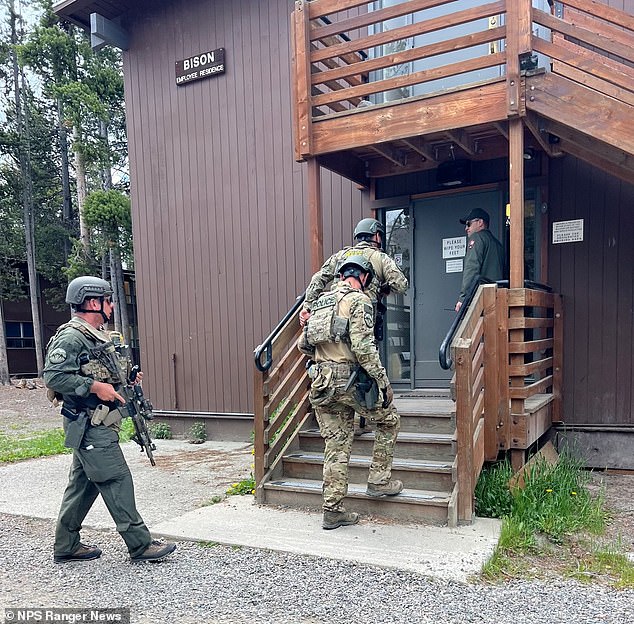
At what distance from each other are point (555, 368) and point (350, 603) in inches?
145

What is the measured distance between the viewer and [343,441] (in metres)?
4.00

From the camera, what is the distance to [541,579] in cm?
322

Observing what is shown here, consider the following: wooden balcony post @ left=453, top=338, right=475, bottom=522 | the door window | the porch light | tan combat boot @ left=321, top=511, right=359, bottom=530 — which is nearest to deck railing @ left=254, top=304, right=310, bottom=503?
tan combat boot @ left=321, top=511, right=359, bottom=530

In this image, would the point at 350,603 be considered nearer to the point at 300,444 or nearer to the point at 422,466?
the point at 422,466

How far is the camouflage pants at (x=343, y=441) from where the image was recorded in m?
3.95

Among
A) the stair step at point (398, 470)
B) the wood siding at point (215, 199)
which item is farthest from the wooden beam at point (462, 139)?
the stair step at point (398, 470)

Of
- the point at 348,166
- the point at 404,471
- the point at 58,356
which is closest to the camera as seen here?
the point at 58,356

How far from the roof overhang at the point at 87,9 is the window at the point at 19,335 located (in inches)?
616

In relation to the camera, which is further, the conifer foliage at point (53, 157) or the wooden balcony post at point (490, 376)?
the conifer foliage at point (53, 157)

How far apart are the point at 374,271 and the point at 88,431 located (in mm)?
2412

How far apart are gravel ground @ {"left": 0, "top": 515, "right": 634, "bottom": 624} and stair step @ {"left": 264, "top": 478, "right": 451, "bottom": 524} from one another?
30.3 inches

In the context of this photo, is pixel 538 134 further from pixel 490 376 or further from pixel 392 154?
pixel 490 376

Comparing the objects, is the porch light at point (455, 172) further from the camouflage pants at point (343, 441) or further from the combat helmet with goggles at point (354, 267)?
the camouflage pants at point (343, 441)

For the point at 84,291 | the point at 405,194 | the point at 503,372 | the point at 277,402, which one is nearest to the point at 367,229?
the point at 503,372
